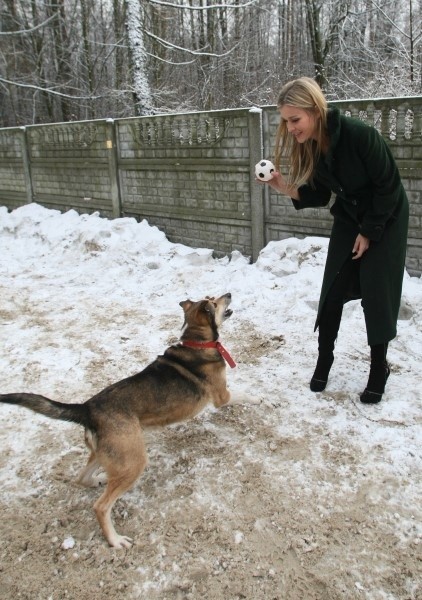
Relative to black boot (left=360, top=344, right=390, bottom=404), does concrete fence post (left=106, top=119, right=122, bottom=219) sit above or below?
above

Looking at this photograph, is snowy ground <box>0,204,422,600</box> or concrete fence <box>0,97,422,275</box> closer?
snowy ground <box>0,204,422,600</box>

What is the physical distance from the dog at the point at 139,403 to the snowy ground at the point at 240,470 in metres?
0.26

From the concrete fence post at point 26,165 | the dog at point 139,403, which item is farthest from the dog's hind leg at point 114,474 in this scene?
the concrete fence post at point 26,165

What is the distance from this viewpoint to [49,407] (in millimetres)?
2510

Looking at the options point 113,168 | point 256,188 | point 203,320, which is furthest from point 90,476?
point 113,168

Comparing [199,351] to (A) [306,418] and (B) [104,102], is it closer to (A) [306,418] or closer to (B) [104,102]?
(A) [306,418]

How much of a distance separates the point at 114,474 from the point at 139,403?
425 mm

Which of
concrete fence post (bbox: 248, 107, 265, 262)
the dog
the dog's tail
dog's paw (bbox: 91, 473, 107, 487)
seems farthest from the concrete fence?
the dog's tail

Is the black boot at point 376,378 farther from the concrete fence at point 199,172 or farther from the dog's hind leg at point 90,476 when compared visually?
the concrete fence at point 199,172

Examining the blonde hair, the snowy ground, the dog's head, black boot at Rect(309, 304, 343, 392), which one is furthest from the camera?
black boot at Rect(309, 304, 343, 392)

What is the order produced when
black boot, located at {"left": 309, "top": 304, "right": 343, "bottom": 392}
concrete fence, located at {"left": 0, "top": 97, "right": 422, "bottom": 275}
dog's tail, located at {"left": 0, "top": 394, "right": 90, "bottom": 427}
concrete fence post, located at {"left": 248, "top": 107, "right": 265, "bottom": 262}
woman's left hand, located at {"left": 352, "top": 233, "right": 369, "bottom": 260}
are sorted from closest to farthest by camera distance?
1. dog's tail, located at {"left": 0, "top": 394, "right": 90, "bottom": 427}
2. woman's left hand, located at {"left": 352, "top": 233, "right": 369, "bottom": 260}
3. black boot, located at {"left": 309, "top": 304, "right": 343, "bottom": 392}
4. concrete fence, located at {"left": 0, "top": 97, "right": 422, "bottom": 275}
5. concrete fence post, located at {"left": 248, "top": 107, "right": 265, "bottom": 262}

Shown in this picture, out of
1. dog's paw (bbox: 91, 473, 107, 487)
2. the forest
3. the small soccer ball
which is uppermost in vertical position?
the forest

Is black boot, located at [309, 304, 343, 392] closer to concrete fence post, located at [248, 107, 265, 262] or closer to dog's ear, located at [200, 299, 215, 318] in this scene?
dog's ear, located at [200, 299, 215, 318]

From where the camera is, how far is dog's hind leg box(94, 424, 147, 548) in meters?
2.54
